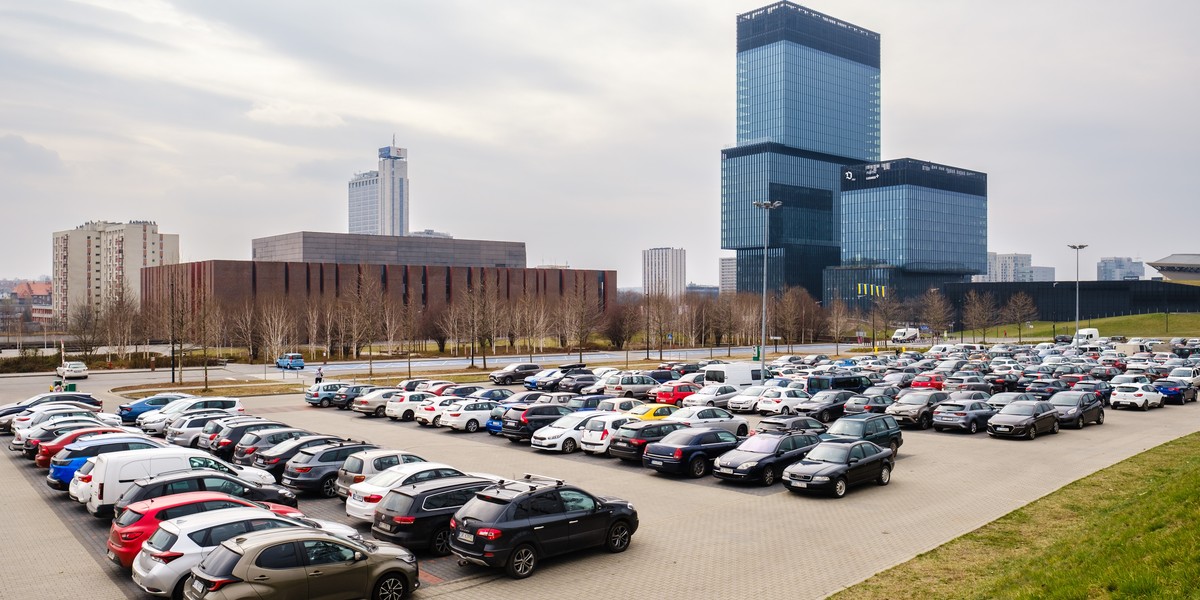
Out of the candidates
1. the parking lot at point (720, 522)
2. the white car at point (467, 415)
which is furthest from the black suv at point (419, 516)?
the white car at point (467, 415)

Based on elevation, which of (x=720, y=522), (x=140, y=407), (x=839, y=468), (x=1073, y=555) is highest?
(x=1073, y=555)

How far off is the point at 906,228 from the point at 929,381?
144 meters

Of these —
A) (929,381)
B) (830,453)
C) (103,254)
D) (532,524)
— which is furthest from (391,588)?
(103,254)

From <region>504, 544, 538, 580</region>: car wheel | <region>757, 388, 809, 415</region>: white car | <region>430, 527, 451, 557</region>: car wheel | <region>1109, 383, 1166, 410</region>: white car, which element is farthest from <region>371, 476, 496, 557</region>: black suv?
<region>1109, 383, 1166, 410</region>: white car

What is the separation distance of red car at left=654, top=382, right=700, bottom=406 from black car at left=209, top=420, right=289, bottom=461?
1923 centimetres

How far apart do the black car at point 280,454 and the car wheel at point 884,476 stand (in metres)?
14.2

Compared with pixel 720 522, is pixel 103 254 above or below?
above

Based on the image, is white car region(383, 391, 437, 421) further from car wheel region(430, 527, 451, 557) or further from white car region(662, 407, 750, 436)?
car wheel region(430, 527, 451, 557)

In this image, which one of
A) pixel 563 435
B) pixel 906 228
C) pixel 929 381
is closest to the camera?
pixel 563 435

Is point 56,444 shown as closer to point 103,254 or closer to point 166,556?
point 166,556

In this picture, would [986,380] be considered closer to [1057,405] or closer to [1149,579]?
[1057,405]

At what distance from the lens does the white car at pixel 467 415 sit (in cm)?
3134

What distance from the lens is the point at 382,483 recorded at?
16625mm

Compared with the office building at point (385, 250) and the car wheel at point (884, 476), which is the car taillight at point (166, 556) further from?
the office building at point (385, 250)
